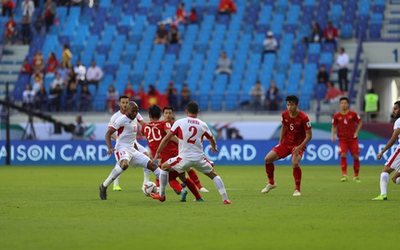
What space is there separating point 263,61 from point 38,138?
9.76 metres

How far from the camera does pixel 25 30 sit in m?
45.1

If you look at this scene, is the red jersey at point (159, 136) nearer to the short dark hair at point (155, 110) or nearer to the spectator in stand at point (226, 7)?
the short dark hair at point (155, 110)

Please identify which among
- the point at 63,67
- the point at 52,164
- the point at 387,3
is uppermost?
the point at 387,3

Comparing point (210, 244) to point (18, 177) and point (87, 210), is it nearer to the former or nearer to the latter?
point (87, 210)

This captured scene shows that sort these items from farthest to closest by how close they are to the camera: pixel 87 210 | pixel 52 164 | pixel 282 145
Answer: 1. pixel 52 164
2. pixel 282 145
3. pixel 87 210

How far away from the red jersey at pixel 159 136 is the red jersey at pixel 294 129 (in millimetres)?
2189

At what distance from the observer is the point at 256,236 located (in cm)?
1152

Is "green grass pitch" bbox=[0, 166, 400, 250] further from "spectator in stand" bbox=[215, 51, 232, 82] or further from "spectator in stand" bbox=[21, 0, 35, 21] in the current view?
"spectator in stand" bbox=[21, 0, 35, 21]

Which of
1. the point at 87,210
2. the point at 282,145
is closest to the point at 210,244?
the point at 87,210

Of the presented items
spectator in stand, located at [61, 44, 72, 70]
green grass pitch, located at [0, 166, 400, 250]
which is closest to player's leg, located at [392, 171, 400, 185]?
green grass pitch, located at [0, 166, 400, 250]

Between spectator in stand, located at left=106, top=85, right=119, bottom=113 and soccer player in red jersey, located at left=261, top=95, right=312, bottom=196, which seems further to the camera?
spectator in stand, located at left=106, top=85, right=119, bottom=113

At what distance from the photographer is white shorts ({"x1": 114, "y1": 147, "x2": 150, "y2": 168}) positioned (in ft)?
58.5

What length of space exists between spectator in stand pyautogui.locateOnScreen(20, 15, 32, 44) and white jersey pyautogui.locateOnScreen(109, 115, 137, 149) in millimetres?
27783

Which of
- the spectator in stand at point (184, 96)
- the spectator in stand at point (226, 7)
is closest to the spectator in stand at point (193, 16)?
the spectator in stand at point (226, 7)
